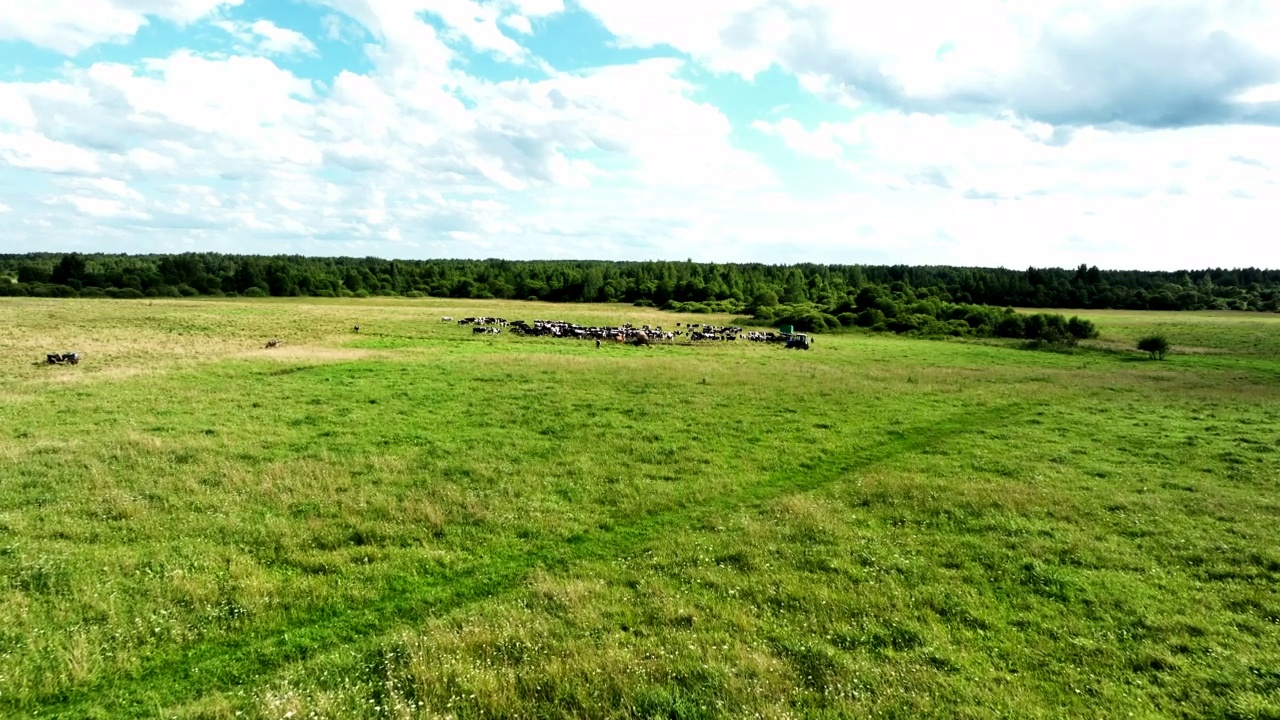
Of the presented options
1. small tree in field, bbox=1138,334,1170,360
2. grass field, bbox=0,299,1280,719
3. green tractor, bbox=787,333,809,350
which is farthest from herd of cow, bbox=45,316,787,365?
grass field, bbox=0,299,1280,719

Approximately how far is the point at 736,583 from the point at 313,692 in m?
6.16

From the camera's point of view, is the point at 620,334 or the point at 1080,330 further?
the point at 1080,330

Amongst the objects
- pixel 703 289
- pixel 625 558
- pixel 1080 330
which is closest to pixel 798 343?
pixel 1080 330

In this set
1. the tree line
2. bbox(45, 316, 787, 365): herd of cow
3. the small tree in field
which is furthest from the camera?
the tree line

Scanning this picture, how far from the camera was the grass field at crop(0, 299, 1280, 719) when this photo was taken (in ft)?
25.7

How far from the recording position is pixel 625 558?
38.3 ft

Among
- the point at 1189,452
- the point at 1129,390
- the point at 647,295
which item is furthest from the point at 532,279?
the point at 1189,452

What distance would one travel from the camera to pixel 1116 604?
9.91m

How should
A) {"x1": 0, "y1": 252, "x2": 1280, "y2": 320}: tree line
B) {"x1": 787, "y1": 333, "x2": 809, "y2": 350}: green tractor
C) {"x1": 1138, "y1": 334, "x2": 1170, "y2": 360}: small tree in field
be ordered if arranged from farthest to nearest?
{"x1": 0, "y1": 252, "x2": 1280, "y2": 320}: tree line
{"x1": 787, "y1": 333, "x2": 809, "y2": 350}: green tractor
{"x1": 1138, "y1": 334, "x2": 1170, "y2": 360}: small tree in field

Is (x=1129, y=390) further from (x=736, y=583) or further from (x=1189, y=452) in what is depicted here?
(x=736, y=583)

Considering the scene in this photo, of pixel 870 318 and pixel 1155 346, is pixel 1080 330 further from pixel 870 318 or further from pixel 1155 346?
pixel 870 318

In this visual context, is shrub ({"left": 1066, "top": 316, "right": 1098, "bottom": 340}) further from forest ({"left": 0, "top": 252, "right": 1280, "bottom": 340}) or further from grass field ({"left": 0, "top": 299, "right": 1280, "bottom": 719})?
grass field ({"left": 0, "top": 299, "right": 1280, "bottom": 719})

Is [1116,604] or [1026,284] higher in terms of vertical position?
[1026,284]

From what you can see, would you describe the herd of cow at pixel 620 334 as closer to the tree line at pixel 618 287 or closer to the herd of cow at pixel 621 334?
the herd of cow at pixel 621 334
